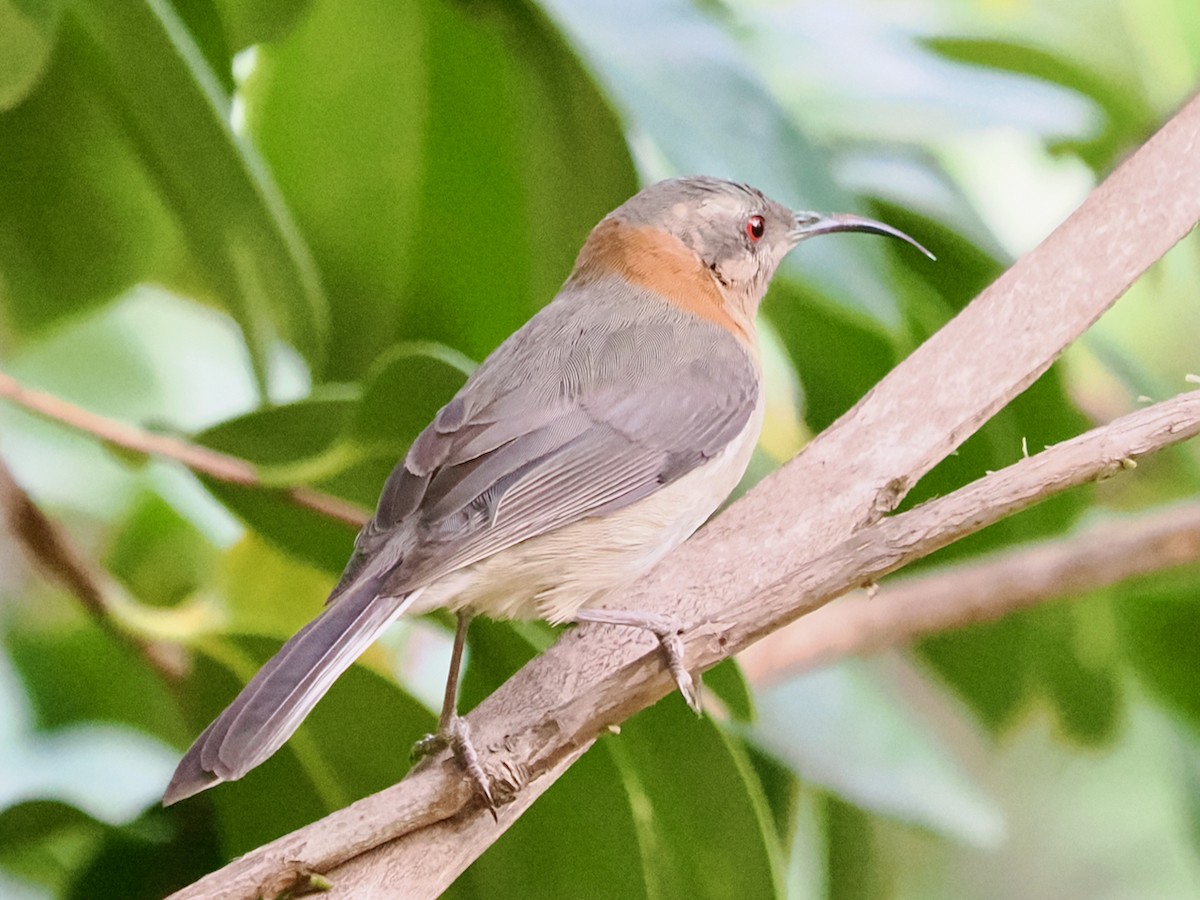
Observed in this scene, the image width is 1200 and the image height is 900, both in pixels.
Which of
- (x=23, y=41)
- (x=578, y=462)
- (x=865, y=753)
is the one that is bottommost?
(x=865, y=753)

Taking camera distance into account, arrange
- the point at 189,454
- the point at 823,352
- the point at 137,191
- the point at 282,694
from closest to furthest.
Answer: the point at 282,694 < the point at 189,454 < the point at 137,191 < the point at 823,352

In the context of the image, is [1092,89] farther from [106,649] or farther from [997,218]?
[106,649]

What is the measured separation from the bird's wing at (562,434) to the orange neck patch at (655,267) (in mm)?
37

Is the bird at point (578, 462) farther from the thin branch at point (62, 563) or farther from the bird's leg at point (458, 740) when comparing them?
the thin branch at point (62, 563)

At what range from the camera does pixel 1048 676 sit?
1.78 m

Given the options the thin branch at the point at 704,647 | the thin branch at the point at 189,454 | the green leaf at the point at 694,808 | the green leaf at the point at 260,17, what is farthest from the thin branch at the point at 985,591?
the green leaf at the point at 260,17

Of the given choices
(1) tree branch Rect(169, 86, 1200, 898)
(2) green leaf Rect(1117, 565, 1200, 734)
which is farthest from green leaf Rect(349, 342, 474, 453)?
(2) green leaf Rect(1117, 565, 1200, 734)

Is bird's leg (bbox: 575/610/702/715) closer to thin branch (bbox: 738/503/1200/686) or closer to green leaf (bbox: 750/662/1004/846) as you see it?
green leaf (bbox: 750/662/1004/846)

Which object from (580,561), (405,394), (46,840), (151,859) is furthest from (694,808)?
(46,840)

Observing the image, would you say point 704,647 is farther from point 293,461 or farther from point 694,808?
point 293,461

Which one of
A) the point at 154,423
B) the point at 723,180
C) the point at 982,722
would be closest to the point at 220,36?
the point at 154,423

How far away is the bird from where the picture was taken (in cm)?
91

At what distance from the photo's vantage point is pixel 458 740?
94 cm

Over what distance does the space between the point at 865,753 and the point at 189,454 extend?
0.88 m
